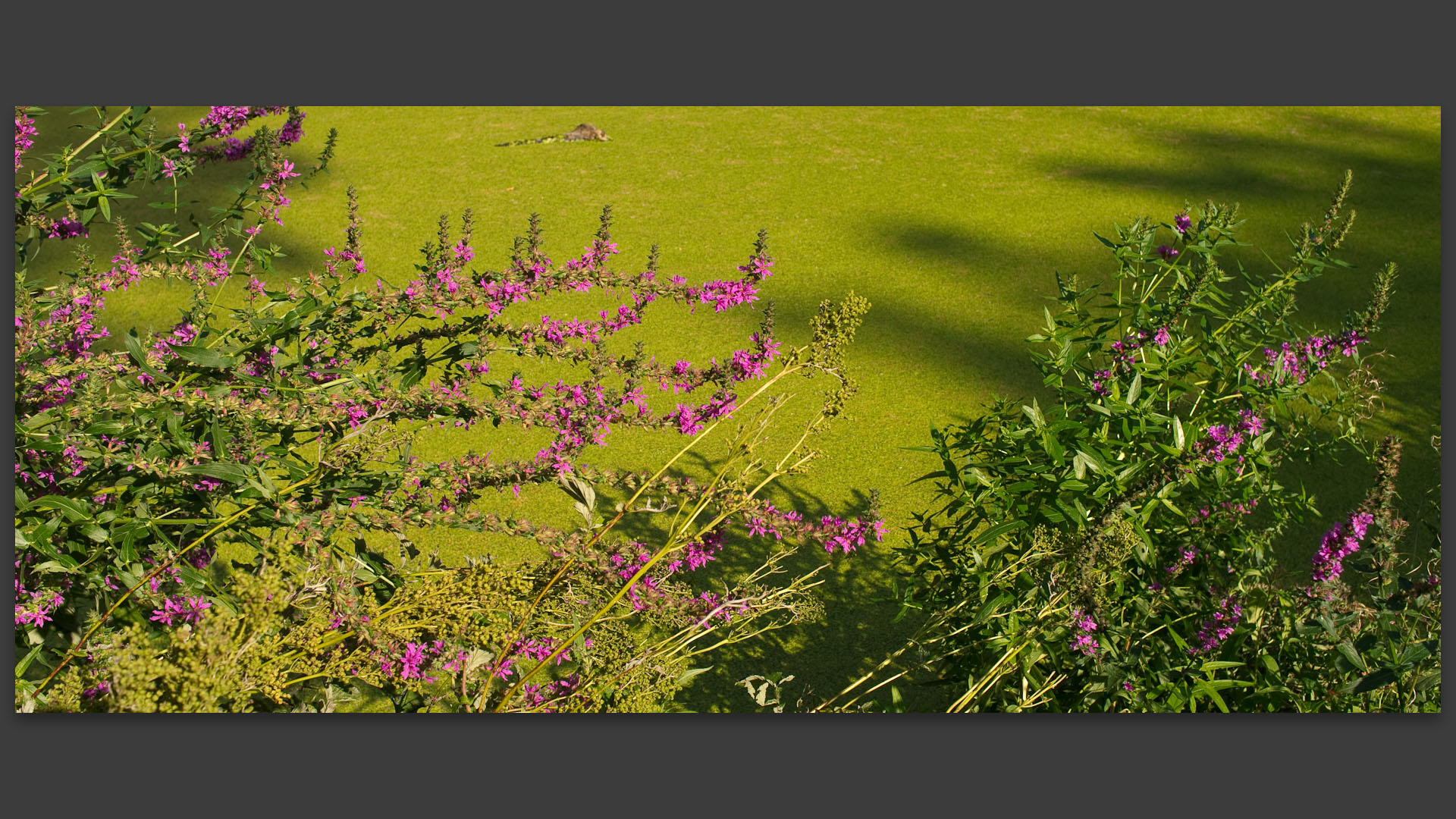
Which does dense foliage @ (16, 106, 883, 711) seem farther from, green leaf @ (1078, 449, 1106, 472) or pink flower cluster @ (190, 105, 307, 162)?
green leaf @ (1078, 449, 1106, 472)

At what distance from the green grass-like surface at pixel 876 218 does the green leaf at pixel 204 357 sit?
1172 mm

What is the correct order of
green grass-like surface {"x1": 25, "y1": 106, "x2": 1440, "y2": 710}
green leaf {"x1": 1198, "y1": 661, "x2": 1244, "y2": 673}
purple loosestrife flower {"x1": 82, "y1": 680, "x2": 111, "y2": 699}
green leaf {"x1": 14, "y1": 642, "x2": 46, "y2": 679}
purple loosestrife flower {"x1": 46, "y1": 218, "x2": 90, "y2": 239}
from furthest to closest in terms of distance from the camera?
1. green grass-like surface {"x1": 25, "y1": 106, "x2": 1440, "y2": 710}
2. purple loosestrife flower {"x1": 46, "y1": 218, "x2": 90, "y2": 239}
3. green leaf {"x1": 1198, "y1": 661, "x2": 1244, "y2": 673}
4. green leaf {"x1": 14, "y1": 642, "x2": 46, "y2": 679}
5. purple loosestrife flower {"x1": 82, "y1": 680, "x2": 111, "y2": 699}

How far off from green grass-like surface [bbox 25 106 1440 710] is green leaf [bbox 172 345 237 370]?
3.85 feet

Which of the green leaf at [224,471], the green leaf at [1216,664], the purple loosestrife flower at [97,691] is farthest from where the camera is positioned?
the green leaf at [1216,664]

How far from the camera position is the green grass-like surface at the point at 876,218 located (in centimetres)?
314

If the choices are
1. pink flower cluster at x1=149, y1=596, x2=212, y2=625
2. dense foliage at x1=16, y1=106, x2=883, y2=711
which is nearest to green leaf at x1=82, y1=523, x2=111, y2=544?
dense foliage at x1=16, y1=106, x2=883, y2=711

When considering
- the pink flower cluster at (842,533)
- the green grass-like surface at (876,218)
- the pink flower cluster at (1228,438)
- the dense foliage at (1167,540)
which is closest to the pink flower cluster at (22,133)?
the green grass-like surface at (876,218)

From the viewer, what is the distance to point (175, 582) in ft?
5.99

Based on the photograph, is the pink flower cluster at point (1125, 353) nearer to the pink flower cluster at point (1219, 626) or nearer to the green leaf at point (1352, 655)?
the pink flower cluster at point (1219, 626)

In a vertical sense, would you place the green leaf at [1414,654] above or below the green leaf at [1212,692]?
above

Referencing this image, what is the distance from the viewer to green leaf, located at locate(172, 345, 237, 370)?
169cm

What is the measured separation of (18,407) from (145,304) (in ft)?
7.52

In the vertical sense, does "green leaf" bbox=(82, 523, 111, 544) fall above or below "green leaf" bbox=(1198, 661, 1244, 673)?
above

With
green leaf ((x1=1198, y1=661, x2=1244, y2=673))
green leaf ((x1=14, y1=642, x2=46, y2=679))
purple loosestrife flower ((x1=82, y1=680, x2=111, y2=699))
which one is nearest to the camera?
purple loosestrife flower ((x1=82, y1=680, x2=111, y2=699))
